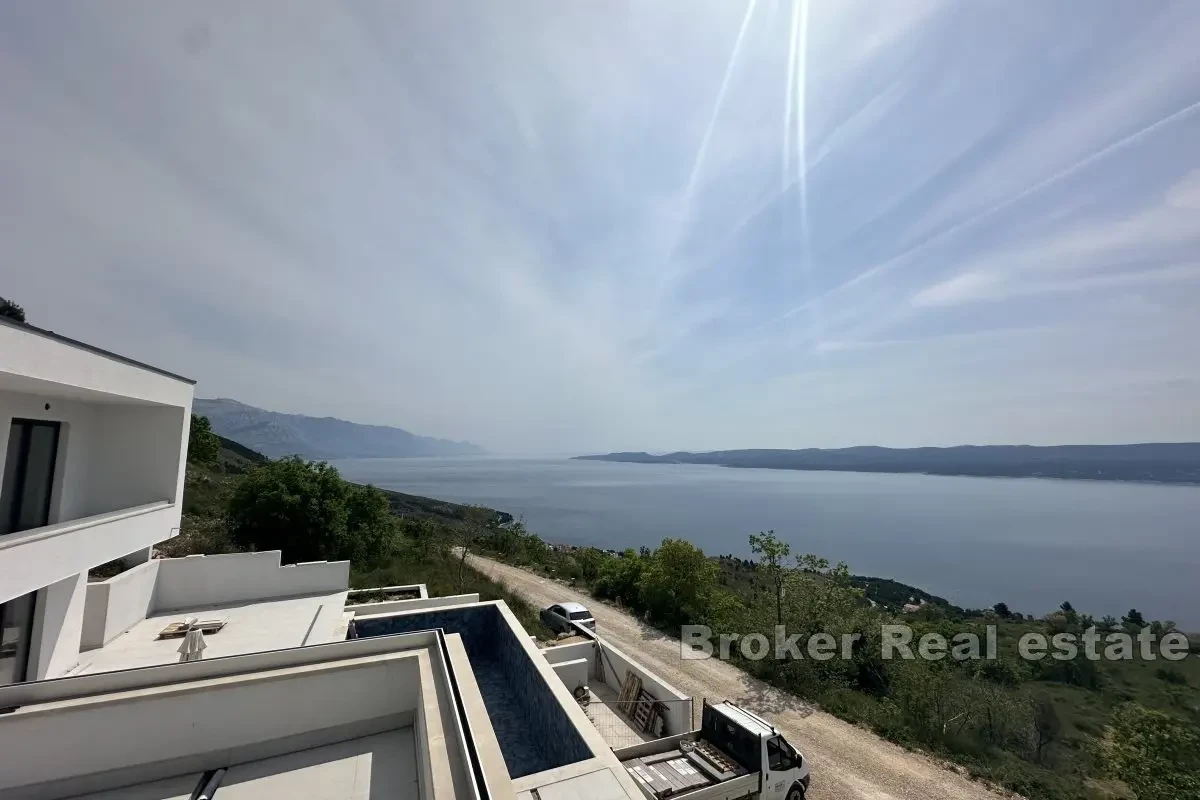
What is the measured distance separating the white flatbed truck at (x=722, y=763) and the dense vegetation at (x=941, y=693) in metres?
5.79

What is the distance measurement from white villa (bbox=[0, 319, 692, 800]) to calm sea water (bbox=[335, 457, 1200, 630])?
2708 inches

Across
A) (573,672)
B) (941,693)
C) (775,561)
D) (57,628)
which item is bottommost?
(941,693)

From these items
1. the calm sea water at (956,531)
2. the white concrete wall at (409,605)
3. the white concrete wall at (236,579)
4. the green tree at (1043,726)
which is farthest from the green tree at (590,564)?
the calm sea water at (956,531)

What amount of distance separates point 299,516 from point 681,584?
14.0 meters

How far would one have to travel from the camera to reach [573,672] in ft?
34.7

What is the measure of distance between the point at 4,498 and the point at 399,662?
5.31 metres

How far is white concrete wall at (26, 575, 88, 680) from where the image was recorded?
634 centimetres

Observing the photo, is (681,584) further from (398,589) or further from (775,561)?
(398,589)

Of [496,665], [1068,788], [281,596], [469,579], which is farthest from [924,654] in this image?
[281,596]

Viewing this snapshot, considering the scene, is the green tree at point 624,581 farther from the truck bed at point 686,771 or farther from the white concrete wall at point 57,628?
the white concrete wall at point 57,628

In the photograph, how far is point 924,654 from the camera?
15844 mm

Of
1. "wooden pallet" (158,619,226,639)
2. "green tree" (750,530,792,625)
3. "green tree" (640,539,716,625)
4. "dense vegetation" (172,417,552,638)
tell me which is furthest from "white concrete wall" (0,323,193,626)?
"green tree" (640,539,716,625)

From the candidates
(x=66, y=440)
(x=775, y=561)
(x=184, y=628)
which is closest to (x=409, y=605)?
(x=184, y=628)

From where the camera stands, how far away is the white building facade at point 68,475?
4730mm
